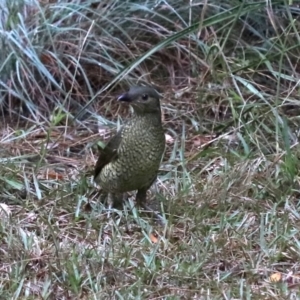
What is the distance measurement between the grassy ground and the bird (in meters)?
Answer: 0.16

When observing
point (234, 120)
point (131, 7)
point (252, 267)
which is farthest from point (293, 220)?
point (131, 7)

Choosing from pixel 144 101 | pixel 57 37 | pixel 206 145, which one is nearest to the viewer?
pixel 144 101

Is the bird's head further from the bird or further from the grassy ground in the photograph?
the grassy ground

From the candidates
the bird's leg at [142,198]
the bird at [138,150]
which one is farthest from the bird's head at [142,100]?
the bird's leg at [142,198]

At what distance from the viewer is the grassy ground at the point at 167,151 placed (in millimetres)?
4895

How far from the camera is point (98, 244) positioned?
526 cm

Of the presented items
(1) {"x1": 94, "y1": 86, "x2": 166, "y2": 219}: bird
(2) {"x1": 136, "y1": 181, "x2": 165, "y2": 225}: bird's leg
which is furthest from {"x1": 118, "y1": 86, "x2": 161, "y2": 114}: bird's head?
(2) {"x1": 136, "y1": 181, "x2": 165, "y2": 225}: bird's leg

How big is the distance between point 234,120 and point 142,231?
174cm

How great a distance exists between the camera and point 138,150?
5738mm

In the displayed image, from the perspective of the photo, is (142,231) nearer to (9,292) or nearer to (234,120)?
(9,292)

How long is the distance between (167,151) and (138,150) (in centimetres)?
122

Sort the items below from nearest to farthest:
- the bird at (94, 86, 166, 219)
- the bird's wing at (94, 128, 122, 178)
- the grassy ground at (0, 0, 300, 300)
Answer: the grassy ground at (0, 0, 300, 300) < the bird at (94, 86, 166, 219) < the bird's wing at (94, 128, 122, 178)

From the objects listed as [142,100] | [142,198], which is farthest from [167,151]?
[142,100]

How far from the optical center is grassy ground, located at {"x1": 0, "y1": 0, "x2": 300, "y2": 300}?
16.1 ft
